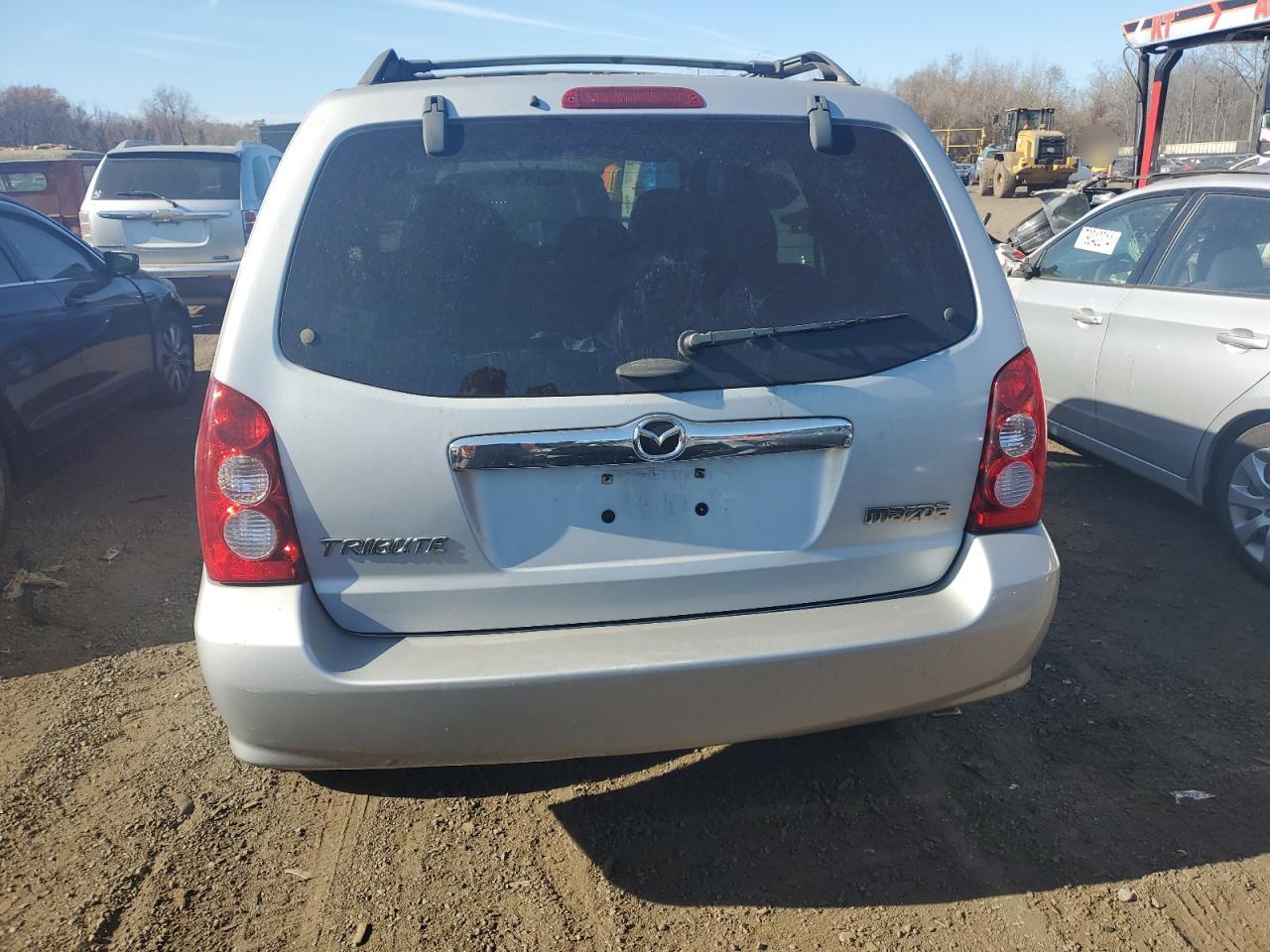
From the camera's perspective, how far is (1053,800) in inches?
114

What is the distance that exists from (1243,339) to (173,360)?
273 inches

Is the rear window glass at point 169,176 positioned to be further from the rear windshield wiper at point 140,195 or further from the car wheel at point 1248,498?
the car wheel at point 1248,498

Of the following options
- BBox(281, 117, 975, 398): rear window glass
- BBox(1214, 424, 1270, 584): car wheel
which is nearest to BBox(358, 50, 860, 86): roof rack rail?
BBox(281, 117, 975, 398): rear window glass

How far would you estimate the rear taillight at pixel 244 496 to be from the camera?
87.2 inches

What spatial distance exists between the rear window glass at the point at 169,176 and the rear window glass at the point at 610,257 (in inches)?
360

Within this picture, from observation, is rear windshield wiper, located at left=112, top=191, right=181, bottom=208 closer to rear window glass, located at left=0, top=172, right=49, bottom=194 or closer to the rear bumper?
rear window glass, located at left=0, top=172, right=49, bottom=194

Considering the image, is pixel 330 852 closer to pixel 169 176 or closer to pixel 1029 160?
pixel 169 176

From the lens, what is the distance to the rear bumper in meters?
2.18

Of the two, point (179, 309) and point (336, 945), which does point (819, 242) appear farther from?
point (179, 309)

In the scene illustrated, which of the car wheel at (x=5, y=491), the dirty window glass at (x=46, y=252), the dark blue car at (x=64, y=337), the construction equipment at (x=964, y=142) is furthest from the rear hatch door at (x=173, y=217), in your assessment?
the construction equipment at (x=964, y=142)

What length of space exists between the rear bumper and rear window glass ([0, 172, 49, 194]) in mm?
16864

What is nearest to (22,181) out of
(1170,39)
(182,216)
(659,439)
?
(182,216)

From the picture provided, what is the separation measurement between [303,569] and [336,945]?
0.92m

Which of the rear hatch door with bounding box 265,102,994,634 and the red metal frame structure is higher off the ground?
the red metal frame structure
